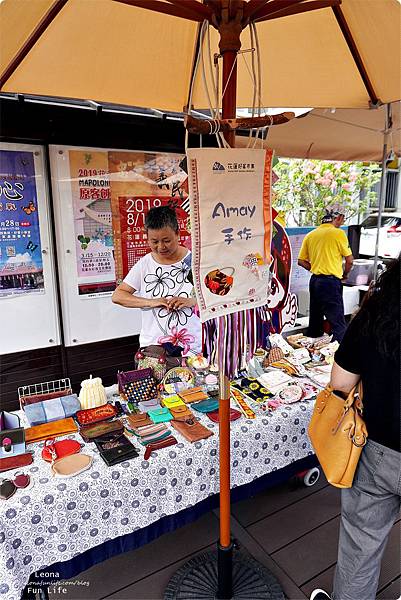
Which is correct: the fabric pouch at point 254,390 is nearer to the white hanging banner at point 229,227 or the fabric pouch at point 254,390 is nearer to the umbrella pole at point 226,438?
the umbrella pole at point 226,438

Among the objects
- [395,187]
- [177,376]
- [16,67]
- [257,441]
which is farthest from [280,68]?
[395,187]

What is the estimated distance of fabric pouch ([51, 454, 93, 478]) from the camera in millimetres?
1586

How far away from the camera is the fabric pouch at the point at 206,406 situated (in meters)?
2.05

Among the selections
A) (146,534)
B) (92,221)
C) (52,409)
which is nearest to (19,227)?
(92,221)

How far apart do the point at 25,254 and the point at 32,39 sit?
183 cm

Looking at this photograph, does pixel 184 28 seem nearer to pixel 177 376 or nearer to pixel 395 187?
pixel 177 376

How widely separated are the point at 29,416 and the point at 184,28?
1.91m

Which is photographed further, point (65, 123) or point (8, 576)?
point (65, 123)

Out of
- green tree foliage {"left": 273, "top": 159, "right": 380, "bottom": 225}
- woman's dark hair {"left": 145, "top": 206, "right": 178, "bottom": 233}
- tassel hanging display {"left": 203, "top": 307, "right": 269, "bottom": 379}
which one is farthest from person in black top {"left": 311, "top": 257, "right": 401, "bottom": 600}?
green tree foliage {"left": 273, "top": 159, "right": 380, "bottom": 225}

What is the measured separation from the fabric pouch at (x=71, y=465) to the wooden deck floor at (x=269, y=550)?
79 centimetres

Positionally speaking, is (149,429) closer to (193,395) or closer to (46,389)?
(193,395)

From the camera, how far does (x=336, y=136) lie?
398 centimetres

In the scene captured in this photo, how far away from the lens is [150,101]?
2.28m

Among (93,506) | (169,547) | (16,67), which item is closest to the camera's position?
(93,506)
